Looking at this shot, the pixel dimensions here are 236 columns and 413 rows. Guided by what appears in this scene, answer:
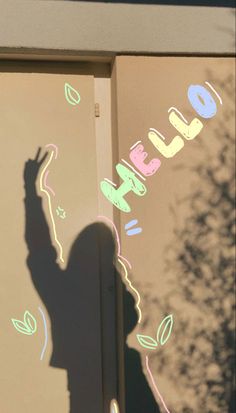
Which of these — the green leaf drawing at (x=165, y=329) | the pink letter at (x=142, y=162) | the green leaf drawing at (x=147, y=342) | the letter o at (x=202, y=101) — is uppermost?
the letter o at (x=202, y=101)

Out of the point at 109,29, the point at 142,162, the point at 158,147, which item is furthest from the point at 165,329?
the point at 109,29

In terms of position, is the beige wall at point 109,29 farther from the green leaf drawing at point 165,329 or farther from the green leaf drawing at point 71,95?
the green leaf drawing at point 165,329

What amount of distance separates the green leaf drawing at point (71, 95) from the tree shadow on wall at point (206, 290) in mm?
1050

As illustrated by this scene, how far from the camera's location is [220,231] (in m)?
4.62

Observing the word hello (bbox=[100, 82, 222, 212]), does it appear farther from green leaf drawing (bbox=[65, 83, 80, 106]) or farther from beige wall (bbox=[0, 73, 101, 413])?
green leaf drawing (bbox=[65, 83, 80, 106])

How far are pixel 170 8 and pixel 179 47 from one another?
304 millimetres

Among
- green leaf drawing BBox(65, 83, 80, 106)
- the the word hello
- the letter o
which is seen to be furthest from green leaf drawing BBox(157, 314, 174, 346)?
green leaf drawing BBox(65, 83, 80, 106)

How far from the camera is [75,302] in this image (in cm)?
455

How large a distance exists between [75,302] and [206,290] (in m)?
1.02

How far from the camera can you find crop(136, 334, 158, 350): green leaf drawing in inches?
175

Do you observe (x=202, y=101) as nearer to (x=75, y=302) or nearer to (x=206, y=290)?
(x=206, y=290)

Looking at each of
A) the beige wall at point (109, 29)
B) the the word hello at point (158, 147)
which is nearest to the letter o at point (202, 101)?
the the word hello at point (158, 147)

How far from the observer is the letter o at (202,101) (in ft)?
15.1

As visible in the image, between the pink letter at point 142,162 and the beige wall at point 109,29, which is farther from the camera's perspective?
the pink letter at point 142,162
